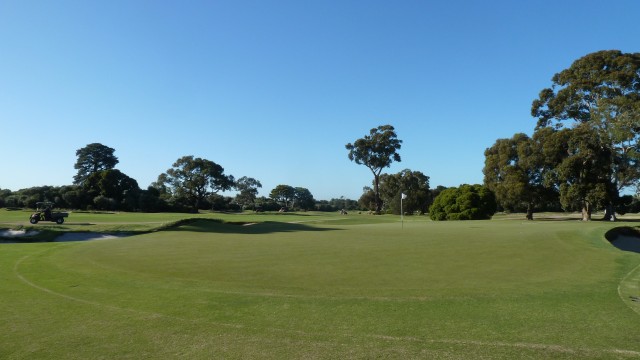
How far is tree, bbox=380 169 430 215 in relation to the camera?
75.3 meters

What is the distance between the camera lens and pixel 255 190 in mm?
121750

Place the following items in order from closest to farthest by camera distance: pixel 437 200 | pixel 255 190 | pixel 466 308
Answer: pixel 466 308
pixel 437 200
pixel 255 190

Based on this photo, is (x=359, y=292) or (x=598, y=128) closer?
(x=359, y=292)

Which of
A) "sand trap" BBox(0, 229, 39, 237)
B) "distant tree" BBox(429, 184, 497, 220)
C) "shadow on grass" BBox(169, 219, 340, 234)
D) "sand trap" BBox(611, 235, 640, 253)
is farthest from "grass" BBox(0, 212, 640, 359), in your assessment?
"distant tree" BBox(429, 184, 497, 220)

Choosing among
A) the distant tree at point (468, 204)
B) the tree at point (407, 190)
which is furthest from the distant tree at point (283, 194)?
the distant tree at point (468, 204)

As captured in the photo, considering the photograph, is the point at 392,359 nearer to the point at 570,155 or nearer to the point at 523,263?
the point at 523,263

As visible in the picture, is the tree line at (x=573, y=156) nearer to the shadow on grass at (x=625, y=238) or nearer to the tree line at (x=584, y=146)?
the tree line at (x=584, y=146)

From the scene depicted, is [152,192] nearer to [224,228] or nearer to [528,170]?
[224,228]

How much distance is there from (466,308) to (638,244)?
22981 mm

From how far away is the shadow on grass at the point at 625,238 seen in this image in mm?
21453

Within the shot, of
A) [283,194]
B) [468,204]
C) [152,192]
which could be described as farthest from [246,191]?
[468,204]

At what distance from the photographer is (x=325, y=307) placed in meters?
6.97

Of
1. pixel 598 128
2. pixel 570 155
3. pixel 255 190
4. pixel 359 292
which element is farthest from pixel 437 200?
pixel 255 190

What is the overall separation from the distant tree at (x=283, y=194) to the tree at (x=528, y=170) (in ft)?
251
